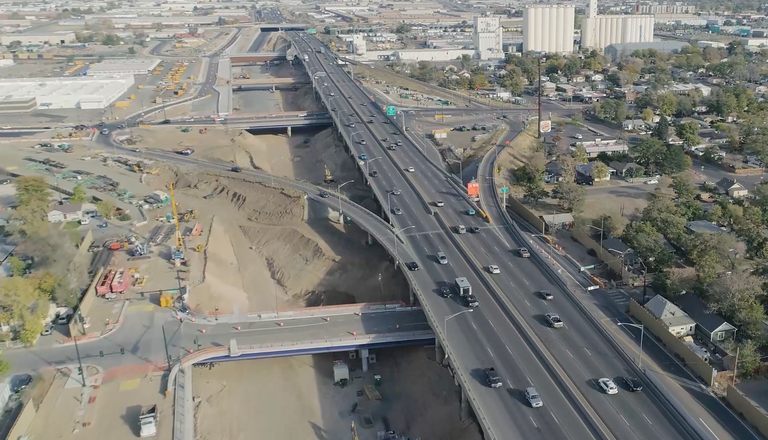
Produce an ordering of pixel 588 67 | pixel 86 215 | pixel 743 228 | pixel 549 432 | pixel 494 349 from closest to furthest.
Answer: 1. pixel 549 432
2. pixel 494 349
3. pixel 743 228
4. pixel 86 215
5. pixel 588 67

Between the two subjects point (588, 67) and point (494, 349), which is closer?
point (494, 349)

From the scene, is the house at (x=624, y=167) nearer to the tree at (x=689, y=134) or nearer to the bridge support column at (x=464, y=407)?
the tree at (x=689, y=134)

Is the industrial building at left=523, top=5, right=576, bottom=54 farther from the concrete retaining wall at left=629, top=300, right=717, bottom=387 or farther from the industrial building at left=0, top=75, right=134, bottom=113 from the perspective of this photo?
the concrete retaining wall at left=629, top=300, right=717, bottom=387

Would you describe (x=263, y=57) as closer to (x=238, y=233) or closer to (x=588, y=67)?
(x=588, y=67)

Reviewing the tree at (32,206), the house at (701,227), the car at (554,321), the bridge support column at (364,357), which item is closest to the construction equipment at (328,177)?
the tree at (32,206)

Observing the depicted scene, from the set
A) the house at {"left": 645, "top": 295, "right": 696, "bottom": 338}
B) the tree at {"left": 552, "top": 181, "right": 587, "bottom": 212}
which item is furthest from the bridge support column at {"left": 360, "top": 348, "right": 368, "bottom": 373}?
the tree at {"left": 552, "top": 181, "right": 587, "bottom": 212}

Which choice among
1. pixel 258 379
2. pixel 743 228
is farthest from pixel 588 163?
pixel 258 379
